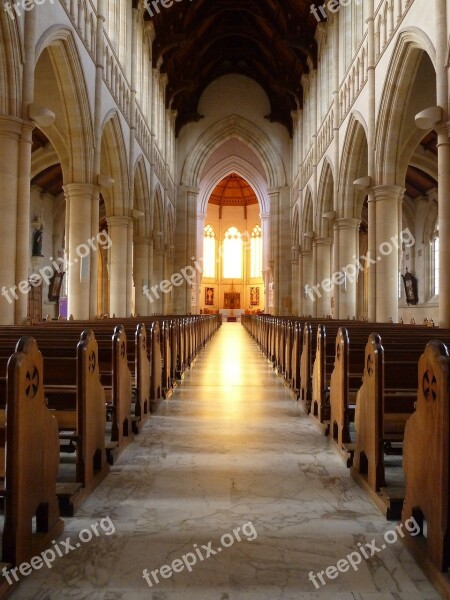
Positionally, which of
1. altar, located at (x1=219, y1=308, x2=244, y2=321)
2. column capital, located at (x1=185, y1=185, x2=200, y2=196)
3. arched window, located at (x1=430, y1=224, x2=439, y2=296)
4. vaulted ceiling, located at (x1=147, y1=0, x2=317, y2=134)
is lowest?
altar, located at (x1=219, y1=308, x2=244, y2=321)

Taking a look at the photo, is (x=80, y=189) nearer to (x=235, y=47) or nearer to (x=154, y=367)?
(x=154, y=367)

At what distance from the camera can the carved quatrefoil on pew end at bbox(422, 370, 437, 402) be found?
7.45 ft


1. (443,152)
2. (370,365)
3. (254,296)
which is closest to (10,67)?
(443,152)

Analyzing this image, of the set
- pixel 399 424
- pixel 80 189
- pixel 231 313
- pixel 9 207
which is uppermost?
pixel 80 189

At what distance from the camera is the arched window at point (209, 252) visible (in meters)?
46.2

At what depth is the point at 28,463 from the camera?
232 centimetres

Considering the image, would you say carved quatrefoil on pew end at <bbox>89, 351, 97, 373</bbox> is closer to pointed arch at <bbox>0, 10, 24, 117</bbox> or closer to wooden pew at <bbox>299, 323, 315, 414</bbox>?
wooden pew at <bbox>299, 323, 315, 414</bbox>

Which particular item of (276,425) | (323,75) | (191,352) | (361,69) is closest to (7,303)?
(191,352)

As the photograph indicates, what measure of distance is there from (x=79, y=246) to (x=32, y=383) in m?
10.3

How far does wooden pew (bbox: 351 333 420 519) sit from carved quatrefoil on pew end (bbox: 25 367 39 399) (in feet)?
6.17

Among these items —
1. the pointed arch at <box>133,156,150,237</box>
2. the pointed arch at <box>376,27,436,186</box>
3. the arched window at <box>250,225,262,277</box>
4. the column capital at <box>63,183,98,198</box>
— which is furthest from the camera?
the arched window at <box>250,225,262,277</box>

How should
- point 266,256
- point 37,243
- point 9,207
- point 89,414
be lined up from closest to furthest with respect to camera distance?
1. point 89,414
2. point 9,207
3. point 37,243
4. point 266,256

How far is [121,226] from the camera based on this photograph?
54.7ft

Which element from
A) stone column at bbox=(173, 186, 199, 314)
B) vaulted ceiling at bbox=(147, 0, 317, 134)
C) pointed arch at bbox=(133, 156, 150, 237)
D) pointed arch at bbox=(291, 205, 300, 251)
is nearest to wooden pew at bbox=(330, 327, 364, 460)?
pointed arch at bbox=(133, 156, 150, 237)
